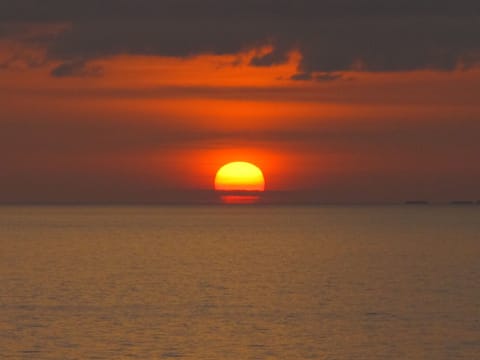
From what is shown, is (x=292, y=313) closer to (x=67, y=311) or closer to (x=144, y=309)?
(x=144, y=309)

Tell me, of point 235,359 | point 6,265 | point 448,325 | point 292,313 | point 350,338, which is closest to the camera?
point 235,359

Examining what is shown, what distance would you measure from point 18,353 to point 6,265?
5516 centimetres

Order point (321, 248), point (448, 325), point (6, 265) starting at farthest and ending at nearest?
point (321, 248) < point (6, 265) < point (448, 325)

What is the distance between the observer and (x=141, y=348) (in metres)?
48.1

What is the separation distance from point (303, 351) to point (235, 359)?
152 inches

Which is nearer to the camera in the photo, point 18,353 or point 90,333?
point 18,353

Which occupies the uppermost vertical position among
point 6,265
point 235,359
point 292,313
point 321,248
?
point 321,248

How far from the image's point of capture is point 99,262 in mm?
106375

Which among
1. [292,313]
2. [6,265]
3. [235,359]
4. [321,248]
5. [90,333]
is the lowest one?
[235,359]

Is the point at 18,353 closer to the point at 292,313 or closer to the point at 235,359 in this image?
the point at 235,359

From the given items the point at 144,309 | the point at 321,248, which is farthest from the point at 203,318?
the point at 321,248

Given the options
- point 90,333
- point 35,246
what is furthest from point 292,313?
point 35,246

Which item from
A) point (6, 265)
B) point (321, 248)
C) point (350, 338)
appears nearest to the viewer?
point (350, 338)

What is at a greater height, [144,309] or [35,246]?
[35,246]
